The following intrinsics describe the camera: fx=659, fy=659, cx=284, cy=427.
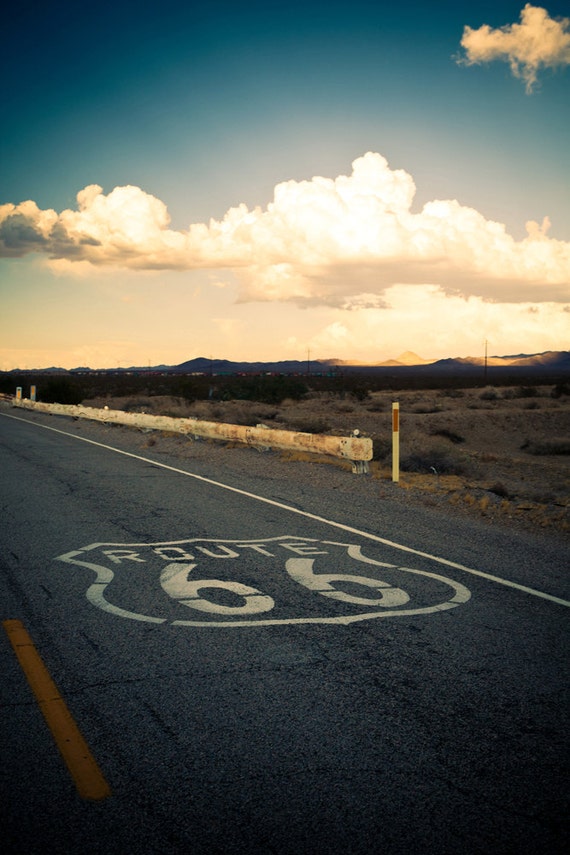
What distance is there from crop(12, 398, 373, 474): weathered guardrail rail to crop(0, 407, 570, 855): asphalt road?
513cm

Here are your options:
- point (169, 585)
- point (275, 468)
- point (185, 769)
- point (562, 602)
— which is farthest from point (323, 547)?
point (275, 468)

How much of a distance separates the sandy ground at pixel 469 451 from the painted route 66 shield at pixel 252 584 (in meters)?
3.77

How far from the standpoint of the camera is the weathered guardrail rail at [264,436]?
43.6 feet

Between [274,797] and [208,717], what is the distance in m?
0.78

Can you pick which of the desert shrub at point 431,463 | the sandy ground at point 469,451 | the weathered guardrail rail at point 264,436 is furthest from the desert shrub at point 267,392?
the desert shrub at point 431,463

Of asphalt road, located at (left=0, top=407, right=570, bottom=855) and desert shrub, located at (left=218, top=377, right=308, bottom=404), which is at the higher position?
desert shrub, located at (left=218, top=377, right=308, bottom=404)

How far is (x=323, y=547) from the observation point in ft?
24.6

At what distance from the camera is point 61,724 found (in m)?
3.45

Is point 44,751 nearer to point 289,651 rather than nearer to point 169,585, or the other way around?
point 289,651

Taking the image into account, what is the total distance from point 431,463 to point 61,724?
1411 centimetres

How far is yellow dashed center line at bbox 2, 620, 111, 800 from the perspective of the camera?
2.96 m

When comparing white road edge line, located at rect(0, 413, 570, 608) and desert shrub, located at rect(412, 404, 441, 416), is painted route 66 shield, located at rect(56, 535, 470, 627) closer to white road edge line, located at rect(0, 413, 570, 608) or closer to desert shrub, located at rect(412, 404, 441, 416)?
white road edge line, located at rect(0, 413, 570, 608)

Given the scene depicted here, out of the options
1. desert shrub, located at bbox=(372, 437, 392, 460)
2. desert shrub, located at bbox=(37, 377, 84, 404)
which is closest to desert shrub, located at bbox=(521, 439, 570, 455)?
desert shrub, located at bbox=(372, 437, 392, 460)

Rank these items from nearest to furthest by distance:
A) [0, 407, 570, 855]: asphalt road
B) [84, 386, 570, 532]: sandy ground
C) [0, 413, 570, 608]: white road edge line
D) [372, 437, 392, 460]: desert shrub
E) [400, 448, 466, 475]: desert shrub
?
[0, 407, 570, 855]: asphalt road < [0, 413, 570, 608]: white road edge line < [84, 386, 570, 532]: sandy ground < [400, 448, 466, 475]: desert shrub < [372, 437, 392, 460]: desert shrub
